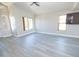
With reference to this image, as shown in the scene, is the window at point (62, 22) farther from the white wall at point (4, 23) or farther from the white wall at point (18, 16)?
the white wall at point (4, 23)

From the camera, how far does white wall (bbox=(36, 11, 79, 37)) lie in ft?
20.8

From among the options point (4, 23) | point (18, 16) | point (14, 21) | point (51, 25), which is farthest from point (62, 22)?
point (4, 23)

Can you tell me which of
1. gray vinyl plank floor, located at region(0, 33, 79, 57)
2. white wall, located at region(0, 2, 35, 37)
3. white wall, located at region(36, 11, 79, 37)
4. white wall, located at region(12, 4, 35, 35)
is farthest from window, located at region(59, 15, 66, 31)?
white wall, located at region(0, 2, 35, 37)

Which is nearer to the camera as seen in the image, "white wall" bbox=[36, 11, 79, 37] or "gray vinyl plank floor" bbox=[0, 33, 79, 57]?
"gray vinyl plank floor" bbox=[0, 33, 79, 57]

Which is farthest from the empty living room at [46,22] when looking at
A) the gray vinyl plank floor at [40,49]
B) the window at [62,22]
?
the gray vinyl plank floor at [40,49]

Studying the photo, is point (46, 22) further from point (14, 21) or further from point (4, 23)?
point (4, 23)

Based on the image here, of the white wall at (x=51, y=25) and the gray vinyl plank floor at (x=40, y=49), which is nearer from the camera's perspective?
the gray vinyl plank floor at (x=40, y=49)

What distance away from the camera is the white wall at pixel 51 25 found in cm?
634

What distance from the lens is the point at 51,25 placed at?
7594mm

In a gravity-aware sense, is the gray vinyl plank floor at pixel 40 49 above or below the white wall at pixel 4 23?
below

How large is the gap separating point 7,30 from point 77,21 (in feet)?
17.8

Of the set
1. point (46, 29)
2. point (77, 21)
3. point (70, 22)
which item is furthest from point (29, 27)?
point (77, 21)

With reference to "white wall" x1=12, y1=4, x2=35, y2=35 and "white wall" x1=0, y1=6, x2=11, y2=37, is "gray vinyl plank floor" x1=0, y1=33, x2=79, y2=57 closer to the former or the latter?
"white wall" x1=0, y1=6, x2=11, y2=37

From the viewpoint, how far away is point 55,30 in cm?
732
